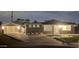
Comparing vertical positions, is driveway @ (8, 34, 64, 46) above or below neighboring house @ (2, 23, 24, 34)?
below

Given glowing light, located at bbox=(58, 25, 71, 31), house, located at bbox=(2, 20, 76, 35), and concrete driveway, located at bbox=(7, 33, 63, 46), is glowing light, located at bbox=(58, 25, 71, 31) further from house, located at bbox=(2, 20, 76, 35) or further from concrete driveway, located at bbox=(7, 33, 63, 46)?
concrete driveway, located at bbox=(7, 33, 63, 46)

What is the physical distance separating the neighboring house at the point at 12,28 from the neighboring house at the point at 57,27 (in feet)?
1.19

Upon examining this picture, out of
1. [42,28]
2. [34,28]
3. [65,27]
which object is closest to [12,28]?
[34,28]

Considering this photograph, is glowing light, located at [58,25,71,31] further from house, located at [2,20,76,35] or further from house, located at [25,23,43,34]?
house, located at [25,23,43,34]

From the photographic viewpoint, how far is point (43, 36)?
9.28 ft

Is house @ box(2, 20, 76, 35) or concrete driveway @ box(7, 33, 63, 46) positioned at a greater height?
house @ box(2, 20, 76, 35)

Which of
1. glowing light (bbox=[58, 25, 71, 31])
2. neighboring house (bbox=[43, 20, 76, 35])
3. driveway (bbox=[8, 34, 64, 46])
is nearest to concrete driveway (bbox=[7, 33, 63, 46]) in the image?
driveway (bbox=[8, 34, 64, 46])

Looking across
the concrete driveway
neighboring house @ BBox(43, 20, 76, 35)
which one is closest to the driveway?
the concrete driveway

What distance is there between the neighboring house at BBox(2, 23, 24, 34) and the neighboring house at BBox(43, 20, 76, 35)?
36 cm

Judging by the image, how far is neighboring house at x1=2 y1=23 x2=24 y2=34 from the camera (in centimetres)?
281

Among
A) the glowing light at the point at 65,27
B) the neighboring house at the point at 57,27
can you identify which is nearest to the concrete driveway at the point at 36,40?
the neighboring house at the point at 57,27

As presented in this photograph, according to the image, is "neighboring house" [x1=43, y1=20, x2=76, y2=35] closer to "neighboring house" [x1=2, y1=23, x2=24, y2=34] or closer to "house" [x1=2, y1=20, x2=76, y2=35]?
"house" [x1=2, y1=20, x2=76, y2=35]
